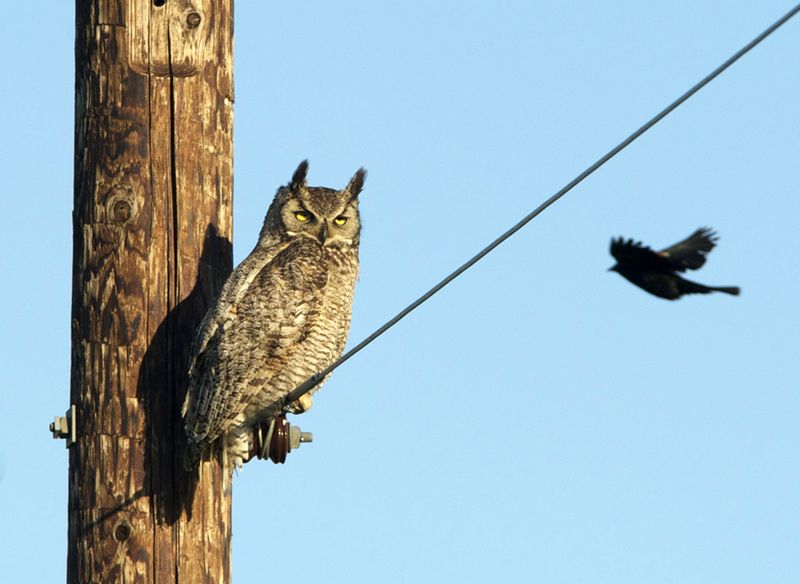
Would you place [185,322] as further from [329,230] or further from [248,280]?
[329,230]

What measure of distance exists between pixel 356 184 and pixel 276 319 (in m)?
1.47

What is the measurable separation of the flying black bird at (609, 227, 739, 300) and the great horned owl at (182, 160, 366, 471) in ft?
6.07

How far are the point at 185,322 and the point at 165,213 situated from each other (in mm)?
403

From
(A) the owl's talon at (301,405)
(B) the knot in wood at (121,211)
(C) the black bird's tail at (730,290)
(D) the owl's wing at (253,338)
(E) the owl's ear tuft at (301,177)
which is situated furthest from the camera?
(E) the owl's ear tuft at (301,177)

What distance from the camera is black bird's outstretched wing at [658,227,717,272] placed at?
531cm

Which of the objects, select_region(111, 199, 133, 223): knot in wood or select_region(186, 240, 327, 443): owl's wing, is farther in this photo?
select_region(186, 240, 327, 443): owl's wing

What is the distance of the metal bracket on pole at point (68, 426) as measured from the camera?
6.32 meters

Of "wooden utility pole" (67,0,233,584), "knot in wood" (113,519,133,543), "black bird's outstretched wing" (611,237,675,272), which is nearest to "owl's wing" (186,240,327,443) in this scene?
"wooden utility pole" (67,0,233,584)

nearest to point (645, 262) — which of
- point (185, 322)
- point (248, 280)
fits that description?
point (185, 322)

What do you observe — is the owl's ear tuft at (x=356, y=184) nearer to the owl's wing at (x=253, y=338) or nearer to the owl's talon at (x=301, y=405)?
the owl's wing at (x=253, y=338)

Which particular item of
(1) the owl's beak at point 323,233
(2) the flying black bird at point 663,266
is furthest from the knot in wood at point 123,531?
(1) the owl's beak at point 323,233

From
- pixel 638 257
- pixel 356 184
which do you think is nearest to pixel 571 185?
pixel 638 257

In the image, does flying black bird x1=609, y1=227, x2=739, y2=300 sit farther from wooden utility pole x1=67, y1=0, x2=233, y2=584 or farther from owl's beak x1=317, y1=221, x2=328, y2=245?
owl's beak x1=317, y1=221, x2=328, y2=245

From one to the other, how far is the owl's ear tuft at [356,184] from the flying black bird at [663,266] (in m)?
3.60
